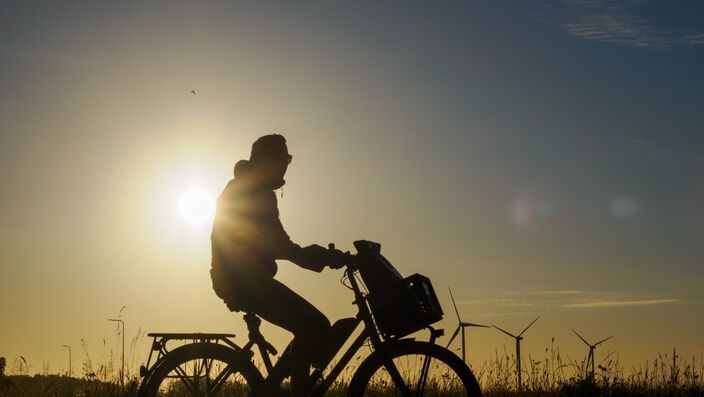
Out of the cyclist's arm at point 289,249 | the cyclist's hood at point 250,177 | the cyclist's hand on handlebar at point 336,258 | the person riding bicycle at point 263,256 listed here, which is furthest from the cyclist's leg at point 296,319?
the cyclist's hood at point 250,177

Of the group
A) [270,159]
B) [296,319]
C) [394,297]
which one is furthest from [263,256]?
[394,297]

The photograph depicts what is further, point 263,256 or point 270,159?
point 270,159

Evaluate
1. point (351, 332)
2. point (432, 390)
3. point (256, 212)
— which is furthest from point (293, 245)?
point (432, 390)

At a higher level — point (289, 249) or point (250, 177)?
point (250, 177)

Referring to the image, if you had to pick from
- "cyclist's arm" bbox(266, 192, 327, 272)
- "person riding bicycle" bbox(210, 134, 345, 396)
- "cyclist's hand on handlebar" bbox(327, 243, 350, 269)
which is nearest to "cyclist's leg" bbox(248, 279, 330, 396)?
"person riding bicycle" bbox(210, 134, 345, 396)

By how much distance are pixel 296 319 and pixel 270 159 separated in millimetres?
1465

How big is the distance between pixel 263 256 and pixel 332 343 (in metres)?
1.01

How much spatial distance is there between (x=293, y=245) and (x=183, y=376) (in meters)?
1.61

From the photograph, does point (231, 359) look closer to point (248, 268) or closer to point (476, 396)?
point (248, 268)

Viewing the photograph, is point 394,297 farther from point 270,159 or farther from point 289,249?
point 270,159

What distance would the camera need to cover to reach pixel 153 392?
7.60 meters

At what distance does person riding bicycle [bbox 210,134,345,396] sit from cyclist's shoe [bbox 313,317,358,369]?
55 millimetres

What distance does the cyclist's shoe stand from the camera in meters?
7.68

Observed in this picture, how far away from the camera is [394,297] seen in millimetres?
7582
